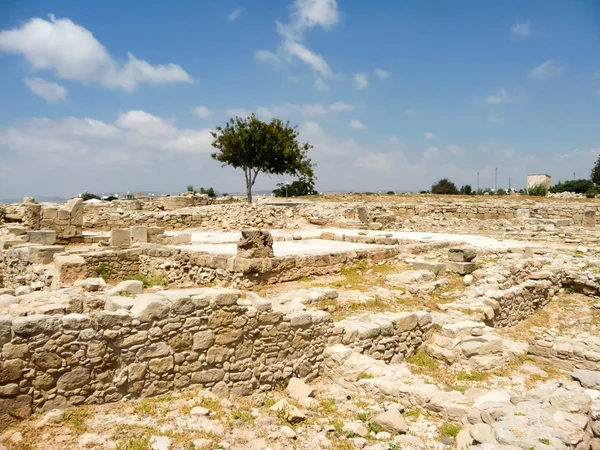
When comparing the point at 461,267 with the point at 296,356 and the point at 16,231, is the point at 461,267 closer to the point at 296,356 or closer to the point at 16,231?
the point at 296,356

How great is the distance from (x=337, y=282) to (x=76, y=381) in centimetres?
664

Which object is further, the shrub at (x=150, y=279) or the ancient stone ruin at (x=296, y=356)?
the shrub at (x=150, y=279)

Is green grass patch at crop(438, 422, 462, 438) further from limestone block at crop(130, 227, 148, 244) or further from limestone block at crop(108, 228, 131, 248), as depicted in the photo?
limestone block at crop(130, 227, 148, 244)

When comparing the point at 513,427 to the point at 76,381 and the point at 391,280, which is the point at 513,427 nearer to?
the point at 76,381

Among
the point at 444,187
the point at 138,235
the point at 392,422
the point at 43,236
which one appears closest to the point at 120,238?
the point at 138,235

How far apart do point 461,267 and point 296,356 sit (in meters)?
6.97

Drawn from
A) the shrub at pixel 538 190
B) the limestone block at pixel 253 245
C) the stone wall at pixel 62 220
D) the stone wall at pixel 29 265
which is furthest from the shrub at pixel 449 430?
the shrub at pixel 538 190

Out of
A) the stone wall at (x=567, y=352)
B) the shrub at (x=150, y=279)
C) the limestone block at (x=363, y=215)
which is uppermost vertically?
the limestone block at (x=363, y=215)

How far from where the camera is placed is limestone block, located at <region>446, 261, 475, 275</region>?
11.5 meters

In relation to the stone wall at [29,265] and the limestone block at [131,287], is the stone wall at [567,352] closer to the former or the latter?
the limestone block at [131,287]

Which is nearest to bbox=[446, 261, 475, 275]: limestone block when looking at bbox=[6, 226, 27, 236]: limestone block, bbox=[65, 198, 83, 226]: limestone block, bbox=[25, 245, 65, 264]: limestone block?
bbox=[25, 245, 65, 264]: limestone block

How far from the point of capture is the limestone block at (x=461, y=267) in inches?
453

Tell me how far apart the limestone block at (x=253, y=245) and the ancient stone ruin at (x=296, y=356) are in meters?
0.03

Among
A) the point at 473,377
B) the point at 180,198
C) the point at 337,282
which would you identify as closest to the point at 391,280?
the point at 337,282
